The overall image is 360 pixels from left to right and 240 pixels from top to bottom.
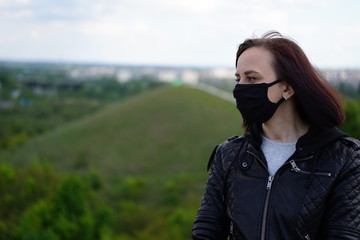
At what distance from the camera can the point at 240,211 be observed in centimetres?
259

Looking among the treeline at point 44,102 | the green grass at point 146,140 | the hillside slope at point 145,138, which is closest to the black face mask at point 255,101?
the green grass at point 146,140

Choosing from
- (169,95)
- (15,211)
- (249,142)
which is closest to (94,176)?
(15,211)

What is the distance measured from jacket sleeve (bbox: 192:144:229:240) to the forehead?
46 cm

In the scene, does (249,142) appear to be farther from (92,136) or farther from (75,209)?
(92,136)

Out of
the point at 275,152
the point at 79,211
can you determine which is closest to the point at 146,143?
the point at 79,211

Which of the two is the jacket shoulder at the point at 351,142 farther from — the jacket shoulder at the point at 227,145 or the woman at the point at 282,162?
the jacket shoulder at the point at 227,145

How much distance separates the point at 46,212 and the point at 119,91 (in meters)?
100

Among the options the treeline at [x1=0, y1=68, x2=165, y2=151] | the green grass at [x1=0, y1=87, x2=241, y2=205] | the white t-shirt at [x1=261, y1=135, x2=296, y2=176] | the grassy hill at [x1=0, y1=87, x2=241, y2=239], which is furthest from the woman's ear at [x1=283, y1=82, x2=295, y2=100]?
the treeline at [x1=0, y1=68, x2=165, y2=151]

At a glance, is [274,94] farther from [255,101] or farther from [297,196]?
[297,196]

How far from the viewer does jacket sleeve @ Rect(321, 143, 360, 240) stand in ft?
8.09

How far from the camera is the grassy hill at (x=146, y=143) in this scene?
176 feet

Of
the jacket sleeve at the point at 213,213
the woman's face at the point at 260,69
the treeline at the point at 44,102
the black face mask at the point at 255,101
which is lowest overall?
the treeline at the point at 44,102

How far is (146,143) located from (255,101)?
64186mm

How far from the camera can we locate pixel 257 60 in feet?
8.75
